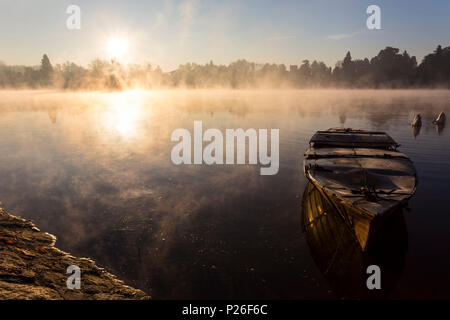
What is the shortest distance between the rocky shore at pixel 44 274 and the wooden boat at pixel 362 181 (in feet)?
28.2

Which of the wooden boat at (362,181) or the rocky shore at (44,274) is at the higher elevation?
the wooden boat at (362,181)

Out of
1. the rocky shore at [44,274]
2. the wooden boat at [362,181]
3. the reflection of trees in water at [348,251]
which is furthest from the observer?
the reflection of trees in water at [348,251]

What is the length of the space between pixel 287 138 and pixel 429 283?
84.6ft

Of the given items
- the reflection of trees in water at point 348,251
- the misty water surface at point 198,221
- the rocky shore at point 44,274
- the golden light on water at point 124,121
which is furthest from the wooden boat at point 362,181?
the golden light on water at point 124,121

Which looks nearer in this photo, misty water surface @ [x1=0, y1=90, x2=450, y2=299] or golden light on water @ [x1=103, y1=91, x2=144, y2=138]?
misty water surface @ [x1=0, y1=90, x2=450, y2=299]

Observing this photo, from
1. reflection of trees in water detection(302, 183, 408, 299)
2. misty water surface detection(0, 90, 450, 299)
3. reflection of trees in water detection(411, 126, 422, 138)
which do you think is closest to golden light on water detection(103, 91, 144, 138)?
misty water surface detection(0, 90, 450, 299)

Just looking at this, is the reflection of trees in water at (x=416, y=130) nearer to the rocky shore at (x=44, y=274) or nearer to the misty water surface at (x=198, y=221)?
the misty water surface at (x=198, y=221)

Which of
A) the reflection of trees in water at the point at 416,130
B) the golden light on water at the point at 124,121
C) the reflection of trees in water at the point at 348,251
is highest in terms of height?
the golden light on water at the point at 124,121

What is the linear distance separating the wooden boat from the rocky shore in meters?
8.59

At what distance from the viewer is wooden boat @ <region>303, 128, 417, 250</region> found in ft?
29.9

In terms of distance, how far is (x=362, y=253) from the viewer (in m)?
10.4

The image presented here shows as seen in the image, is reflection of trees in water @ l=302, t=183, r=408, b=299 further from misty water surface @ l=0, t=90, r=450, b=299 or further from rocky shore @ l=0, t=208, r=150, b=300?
rocky shore @ l=0, t=208, r=150, b=300

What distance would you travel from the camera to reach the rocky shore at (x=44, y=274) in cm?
779
